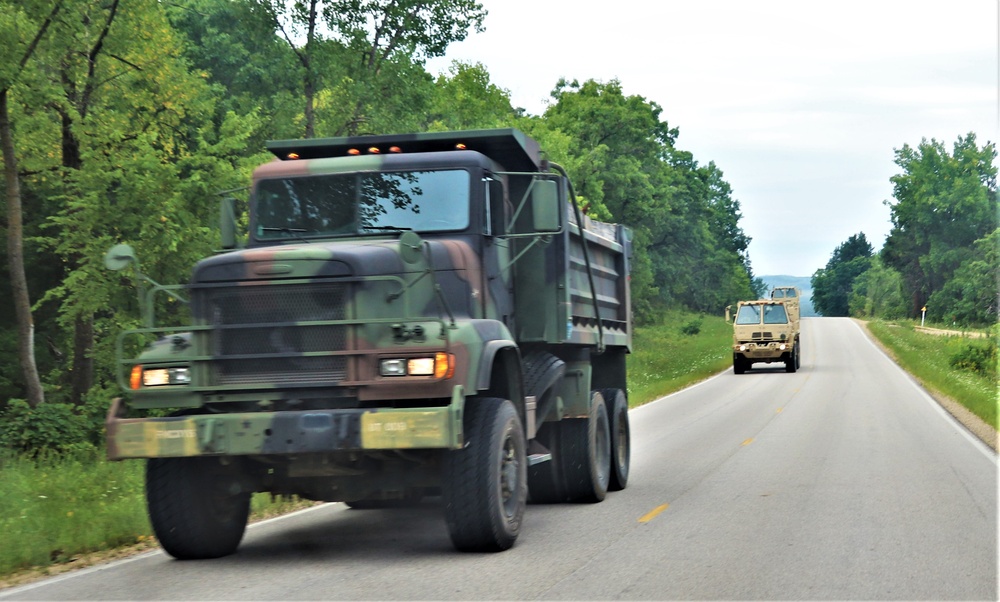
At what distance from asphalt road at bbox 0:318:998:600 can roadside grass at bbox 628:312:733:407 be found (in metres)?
14.7

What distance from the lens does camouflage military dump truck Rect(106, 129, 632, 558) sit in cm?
818

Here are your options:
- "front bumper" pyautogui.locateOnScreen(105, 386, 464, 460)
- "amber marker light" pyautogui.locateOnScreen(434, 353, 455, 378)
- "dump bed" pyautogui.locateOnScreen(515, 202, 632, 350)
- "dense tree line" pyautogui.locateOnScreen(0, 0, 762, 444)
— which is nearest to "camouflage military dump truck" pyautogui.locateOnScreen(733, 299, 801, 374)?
"dense tree line" pyautogui.locateOnScreen(0, 0, 762, 444)

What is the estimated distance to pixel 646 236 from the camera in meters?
61.2

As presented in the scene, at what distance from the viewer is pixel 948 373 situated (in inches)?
1483

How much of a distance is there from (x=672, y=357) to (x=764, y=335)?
8.99 m

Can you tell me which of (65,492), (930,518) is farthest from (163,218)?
(930,518)

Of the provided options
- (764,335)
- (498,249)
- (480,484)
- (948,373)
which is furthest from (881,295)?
(480,484)

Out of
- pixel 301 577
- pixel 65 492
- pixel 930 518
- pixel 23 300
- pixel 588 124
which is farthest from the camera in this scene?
pixel 588 124

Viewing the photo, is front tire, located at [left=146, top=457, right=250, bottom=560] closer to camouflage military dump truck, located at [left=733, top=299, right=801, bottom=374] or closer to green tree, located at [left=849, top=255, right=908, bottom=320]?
camouflage military dump truck, located at [left=733, top=299, right=801, bottom=374]

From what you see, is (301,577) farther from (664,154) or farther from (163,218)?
(664,154)

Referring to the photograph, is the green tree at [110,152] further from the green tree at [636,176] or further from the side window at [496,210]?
the green tree at [636,176]

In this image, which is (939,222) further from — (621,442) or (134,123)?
(621,442)

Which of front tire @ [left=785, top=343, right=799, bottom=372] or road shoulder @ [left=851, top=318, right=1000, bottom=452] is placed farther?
front tire @ [left=785, top=343, right=799, bottom=372]

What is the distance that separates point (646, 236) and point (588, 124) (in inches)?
254
